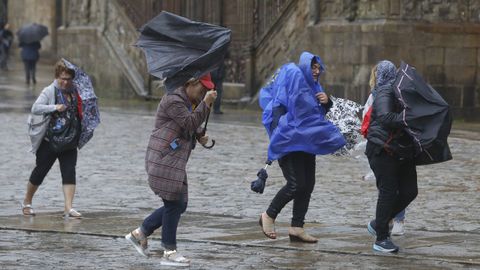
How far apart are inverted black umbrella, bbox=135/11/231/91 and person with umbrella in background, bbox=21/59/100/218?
9.37 ft

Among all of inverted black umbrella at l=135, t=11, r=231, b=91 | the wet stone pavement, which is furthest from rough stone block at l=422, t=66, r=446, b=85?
inverted black umbrella at l=135, t=11, r=231, b=91

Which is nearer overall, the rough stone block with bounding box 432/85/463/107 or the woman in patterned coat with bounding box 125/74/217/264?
the woman in patterned coat with bounding box 125/74/217/264

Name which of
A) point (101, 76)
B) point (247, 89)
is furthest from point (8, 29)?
point (247, 89)

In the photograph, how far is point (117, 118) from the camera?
85.8 ft

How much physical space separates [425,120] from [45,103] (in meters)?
4.05

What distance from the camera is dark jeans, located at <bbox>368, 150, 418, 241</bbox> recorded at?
1048 centimetres

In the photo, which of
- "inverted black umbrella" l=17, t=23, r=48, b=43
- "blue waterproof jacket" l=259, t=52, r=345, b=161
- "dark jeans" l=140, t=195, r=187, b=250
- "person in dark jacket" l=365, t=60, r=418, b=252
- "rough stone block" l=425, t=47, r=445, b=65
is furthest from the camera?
"inverted black umbrella" l=17, t=23, r=48, b=43

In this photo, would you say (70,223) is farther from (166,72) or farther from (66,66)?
→ (166,72)

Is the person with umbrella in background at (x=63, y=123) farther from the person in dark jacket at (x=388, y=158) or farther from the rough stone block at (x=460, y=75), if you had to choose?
the rough stone block at (x=460, y=75)

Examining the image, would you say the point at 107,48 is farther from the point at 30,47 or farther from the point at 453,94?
the point at 453,94

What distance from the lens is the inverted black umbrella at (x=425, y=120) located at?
10.2 metres

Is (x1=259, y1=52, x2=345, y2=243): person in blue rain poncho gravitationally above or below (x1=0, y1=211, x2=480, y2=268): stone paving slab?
above

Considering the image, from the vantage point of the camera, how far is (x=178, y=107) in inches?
378

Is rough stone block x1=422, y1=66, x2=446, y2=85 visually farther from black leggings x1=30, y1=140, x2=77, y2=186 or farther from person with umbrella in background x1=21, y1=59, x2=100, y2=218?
black leggings x1=30, y1=140, x2=77, y2=186
